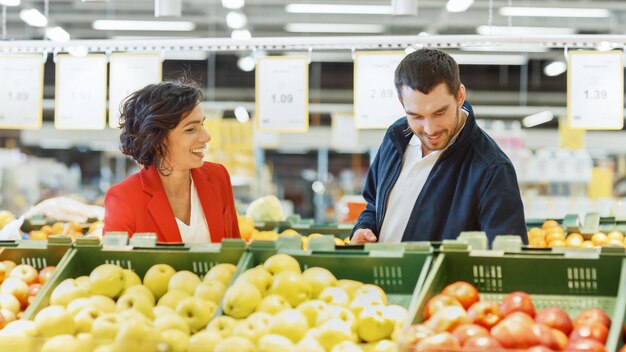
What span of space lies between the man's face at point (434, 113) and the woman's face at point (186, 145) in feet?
3.42

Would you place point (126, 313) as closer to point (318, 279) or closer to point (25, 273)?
point (318, 279)

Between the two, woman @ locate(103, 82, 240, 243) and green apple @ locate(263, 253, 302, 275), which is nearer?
green apple @ locate(263, 253, 302, 275)

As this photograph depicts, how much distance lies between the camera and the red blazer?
344 centimetres

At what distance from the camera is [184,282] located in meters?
2.71

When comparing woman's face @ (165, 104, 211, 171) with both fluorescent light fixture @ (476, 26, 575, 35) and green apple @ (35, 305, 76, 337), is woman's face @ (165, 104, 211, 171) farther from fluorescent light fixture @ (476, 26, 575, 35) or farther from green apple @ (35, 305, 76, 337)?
fluorescent light fixture @ (476, 26, 575, 35)

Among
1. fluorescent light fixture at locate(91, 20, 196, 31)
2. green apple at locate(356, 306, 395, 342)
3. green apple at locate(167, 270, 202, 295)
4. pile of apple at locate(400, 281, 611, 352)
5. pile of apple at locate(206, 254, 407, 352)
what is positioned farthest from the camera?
fluorescent light fixture at locate(91, 20, 196, 31)

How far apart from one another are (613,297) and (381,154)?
59.1 inches

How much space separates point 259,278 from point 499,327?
857 mm

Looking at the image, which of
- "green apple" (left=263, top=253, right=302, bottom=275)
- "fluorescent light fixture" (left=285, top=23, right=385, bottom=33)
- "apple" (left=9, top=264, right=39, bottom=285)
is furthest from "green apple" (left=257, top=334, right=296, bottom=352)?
"fluorescent light fixture" (left=285, top=23, right=385, bottom=33)

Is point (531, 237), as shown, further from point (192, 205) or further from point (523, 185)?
point (523, 185)

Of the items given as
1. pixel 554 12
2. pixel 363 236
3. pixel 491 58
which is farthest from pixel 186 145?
pixel 491 58

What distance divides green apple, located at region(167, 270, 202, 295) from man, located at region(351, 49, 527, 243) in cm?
105

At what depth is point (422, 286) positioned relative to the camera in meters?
2.58

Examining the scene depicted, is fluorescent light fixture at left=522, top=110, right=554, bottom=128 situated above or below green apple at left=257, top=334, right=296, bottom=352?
above
